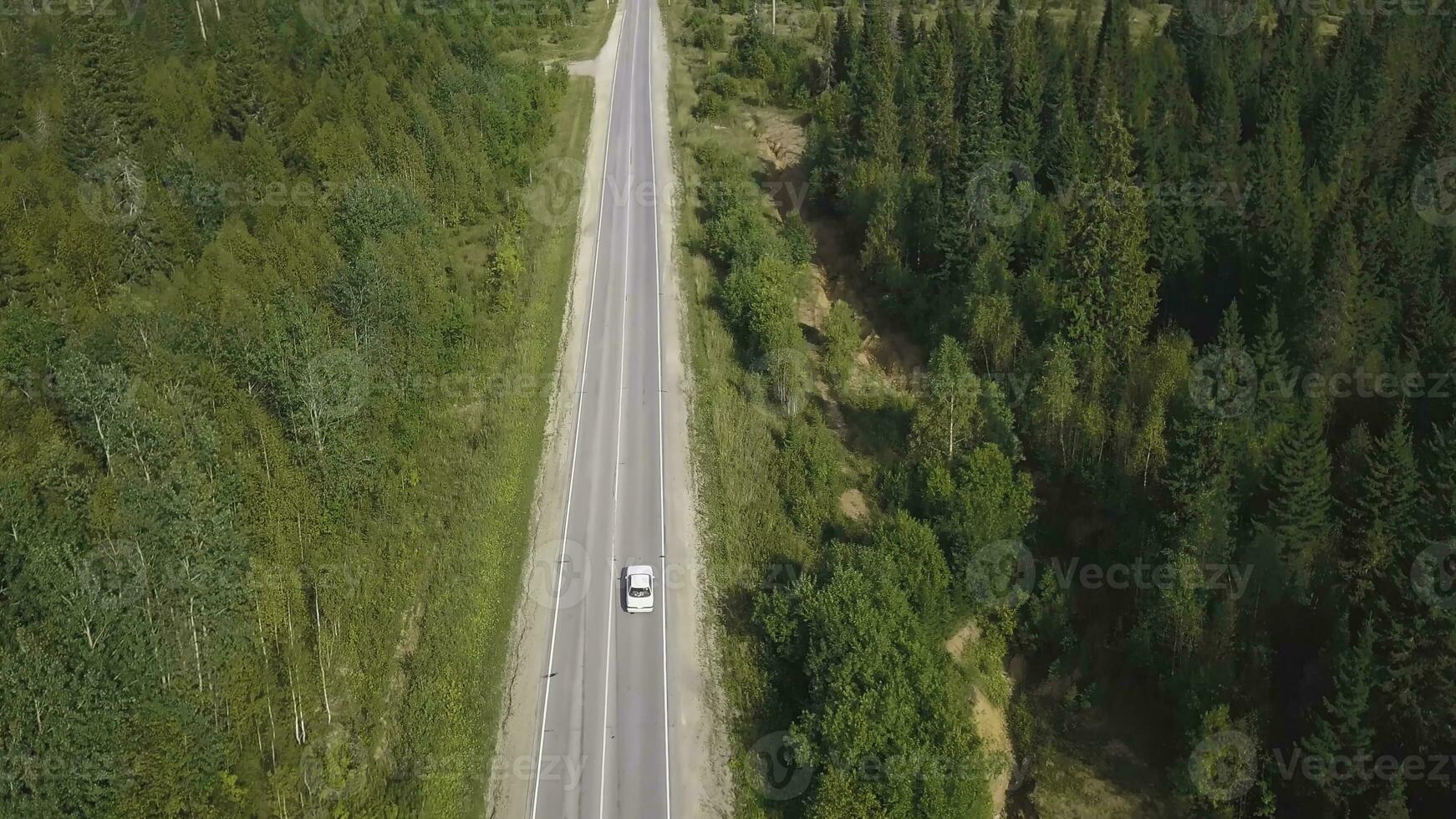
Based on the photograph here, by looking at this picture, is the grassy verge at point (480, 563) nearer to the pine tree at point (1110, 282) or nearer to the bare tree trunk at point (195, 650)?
the bare tree trunk at point (195, 650)

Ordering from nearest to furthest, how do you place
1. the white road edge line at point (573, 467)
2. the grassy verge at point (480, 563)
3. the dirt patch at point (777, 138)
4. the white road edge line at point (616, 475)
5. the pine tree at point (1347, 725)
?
the pine tree at point (1347, 725), the grassy verge at point (480, 563), the white road edge line at point (616, 475), the white road edge line at point (573, 467), the dirt patch at point (777, 138)

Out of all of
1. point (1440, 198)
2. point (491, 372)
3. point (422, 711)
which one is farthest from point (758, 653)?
point (1440, 198)

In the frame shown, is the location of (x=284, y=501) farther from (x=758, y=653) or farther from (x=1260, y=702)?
(x=1260, y=702)

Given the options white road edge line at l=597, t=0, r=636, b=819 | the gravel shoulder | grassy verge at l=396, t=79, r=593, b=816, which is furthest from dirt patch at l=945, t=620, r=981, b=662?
grassy verge at l=396, t=79, r=593, b=816

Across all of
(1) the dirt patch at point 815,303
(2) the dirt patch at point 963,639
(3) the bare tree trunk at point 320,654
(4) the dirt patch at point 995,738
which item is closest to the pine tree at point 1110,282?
(2) the dirt patch at point 963,639

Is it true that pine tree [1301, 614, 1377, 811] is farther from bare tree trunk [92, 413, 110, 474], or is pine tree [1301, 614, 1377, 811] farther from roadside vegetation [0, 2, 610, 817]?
bare tree trunk [92, 413, 110, 474]
